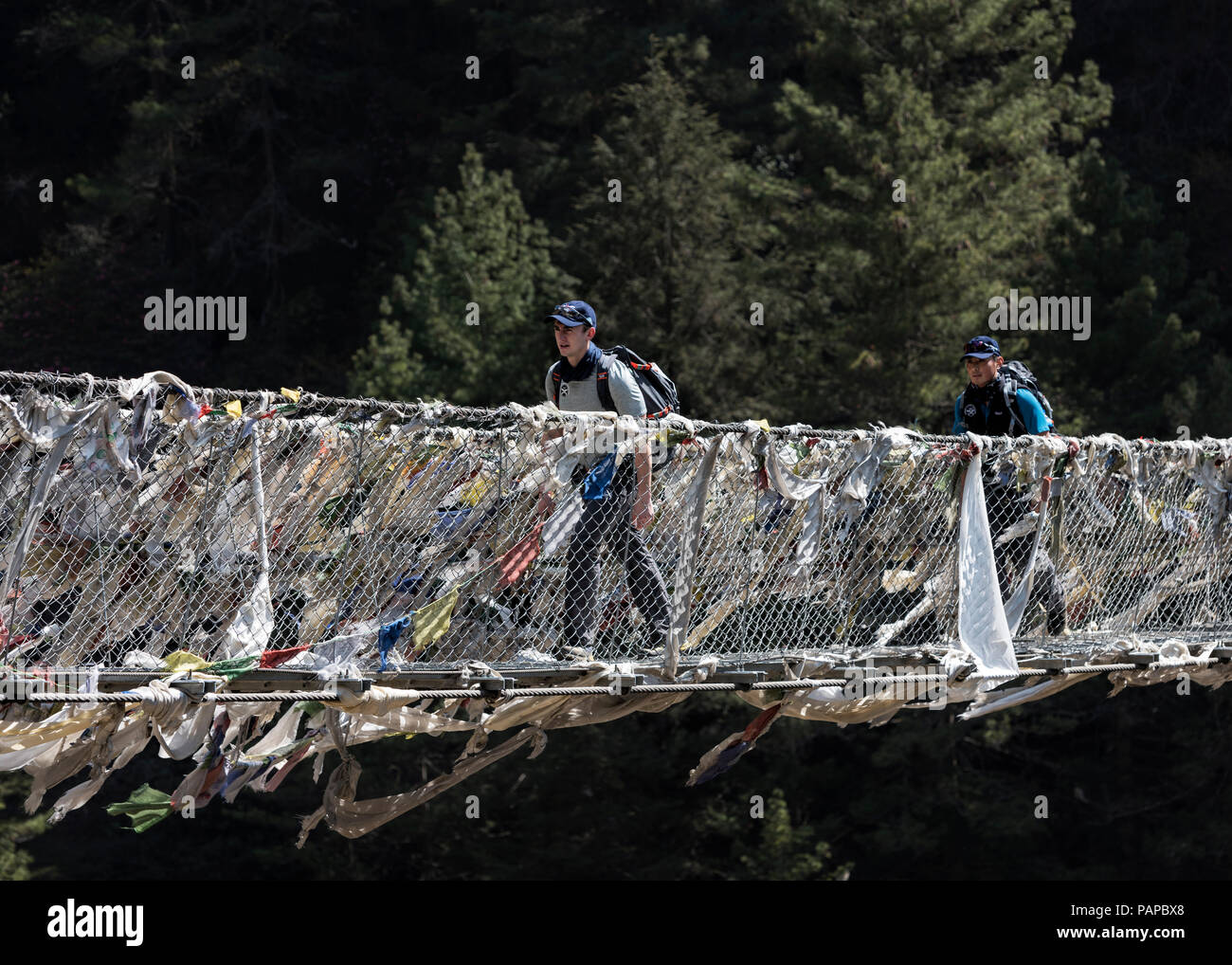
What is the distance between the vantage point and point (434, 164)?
3219 cm

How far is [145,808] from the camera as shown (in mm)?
6570

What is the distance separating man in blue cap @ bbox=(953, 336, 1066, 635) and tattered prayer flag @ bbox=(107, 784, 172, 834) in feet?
11.4

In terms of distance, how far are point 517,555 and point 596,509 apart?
32 centimetres

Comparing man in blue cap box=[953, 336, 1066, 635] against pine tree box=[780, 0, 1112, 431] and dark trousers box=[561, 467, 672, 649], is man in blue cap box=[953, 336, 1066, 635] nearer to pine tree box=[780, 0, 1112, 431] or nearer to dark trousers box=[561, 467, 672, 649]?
dark trousers box=[561, 467, 672, 649]

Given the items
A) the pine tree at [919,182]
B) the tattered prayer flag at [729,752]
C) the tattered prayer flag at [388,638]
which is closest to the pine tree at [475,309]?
the pine tree at [919,182]

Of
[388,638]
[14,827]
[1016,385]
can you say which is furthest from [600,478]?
[14,827]

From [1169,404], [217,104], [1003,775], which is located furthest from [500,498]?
[217,104]

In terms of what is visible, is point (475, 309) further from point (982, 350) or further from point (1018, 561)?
point (1018, 561)

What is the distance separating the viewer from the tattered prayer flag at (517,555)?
21.1ft

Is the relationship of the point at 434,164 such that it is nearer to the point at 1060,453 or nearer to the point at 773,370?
the point at 773,370

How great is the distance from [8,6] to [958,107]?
63.2ft

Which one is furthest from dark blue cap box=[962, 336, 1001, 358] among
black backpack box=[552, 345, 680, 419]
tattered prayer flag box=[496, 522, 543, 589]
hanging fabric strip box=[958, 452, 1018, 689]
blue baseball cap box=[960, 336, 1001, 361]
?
tattered prayer flag box=[496, 522, 543, 589]

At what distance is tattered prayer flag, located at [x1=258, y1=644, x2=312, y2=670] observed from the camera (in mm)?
6078

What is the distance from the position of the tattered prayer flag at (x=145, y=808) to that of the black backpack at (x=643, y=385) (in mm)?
2047
